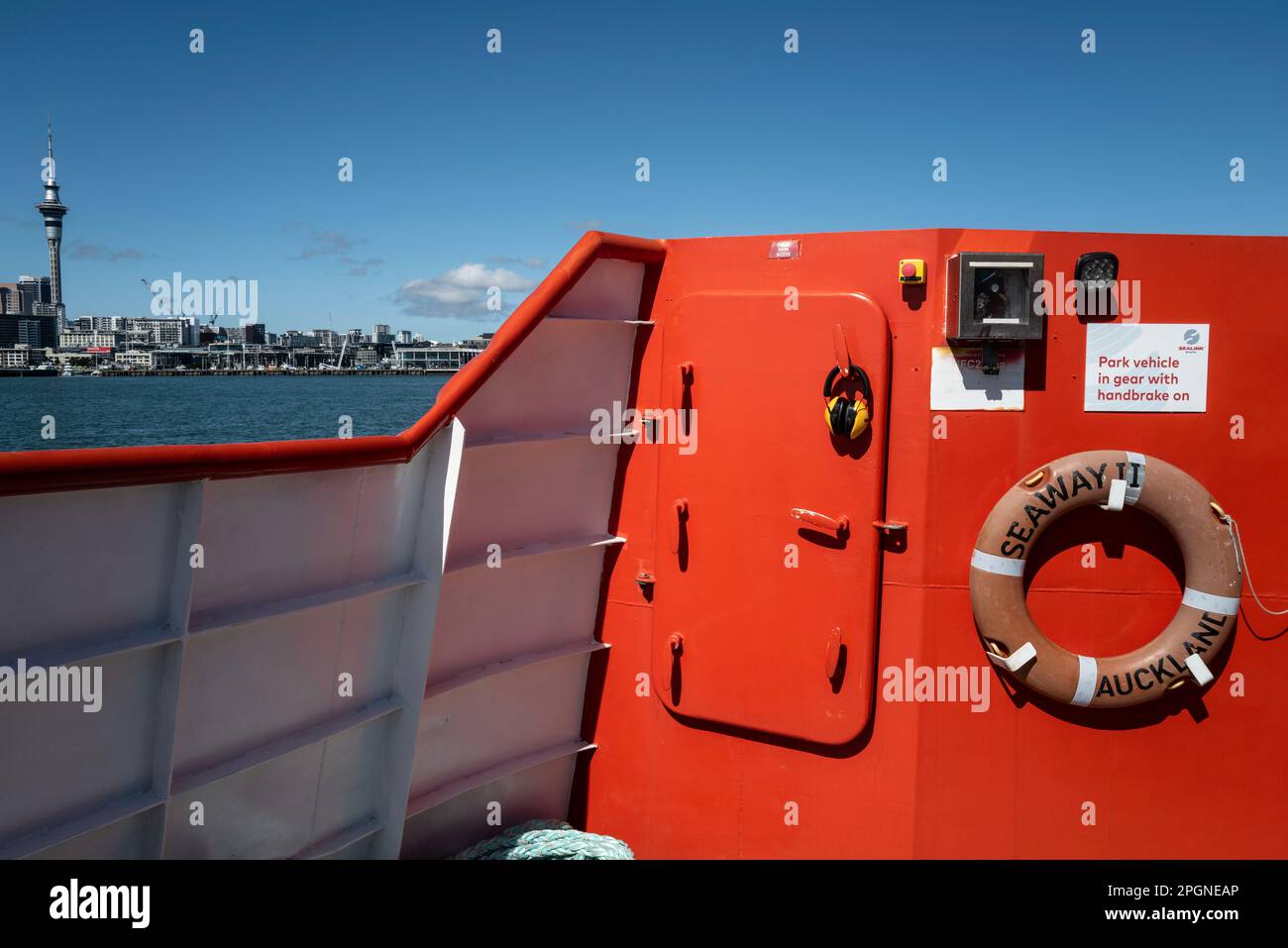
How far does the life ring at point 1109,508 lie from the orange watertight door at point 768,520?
43 centimetres

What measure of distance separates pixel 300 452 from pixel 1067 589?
2687 mm

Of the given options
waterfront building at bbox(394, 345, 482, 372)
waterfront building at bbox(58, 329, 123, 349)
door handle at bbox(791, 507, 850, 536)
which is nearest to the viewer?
door handle at bbox(791, 507, 850, 536)

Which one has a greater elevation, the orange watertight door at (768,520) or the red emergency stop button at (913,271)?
the red emergency stop button at (913,271)

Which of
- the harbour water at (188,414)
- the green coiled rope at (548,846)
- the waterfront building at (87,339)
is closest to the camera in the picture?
the green coiled rope at (548,846)

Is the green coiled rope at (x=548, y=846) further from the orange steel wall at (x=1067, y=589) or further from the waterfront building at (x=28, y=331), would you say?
the waterfront building at (x=28, y=331)

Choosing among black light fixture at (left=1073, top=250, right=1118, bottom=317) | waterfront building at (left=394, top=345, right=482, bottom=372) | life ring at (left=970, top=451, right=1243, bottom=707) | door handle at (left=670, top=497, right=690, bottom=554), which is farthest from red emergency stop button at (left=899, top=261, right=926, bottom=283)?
waterfront building at (left=394, top=345, right=482, bottom=372)

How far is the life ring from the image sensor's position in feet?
11.0

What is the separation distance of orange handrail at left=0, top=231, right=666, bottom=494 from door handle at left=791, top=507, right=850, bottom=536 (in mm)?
1212

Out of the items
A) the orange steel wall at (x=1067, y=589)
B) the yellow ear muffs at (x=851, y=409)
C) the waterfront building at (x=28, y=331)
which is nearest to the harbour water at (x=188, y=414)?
the waterfront building at (x=28, y=331)

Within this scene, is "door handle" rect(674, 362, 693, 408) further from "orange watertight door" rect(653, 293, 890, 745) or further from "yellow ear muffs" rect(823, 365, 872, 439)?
"yellow ear muffs" rect(823, 365, 872, 439)

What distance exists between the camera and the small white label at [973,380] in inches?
136
